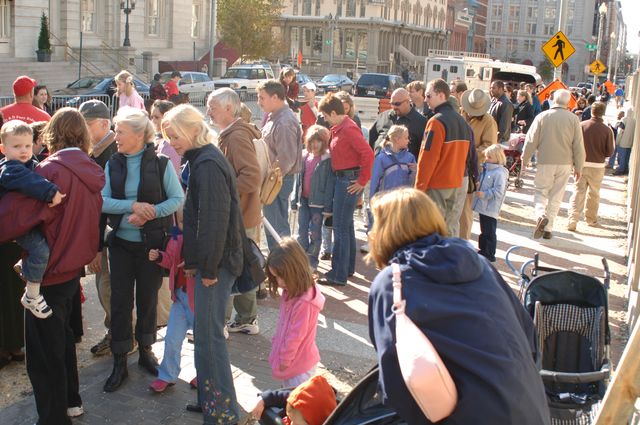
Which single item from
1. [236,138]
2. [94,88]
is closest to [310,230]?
[236,138]

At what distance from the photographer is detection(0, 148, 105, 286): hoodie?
484 centimetres

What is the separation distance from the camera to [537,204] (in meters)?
11.8

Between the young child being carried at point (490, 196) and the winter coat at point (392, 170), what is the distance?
5.50 ft

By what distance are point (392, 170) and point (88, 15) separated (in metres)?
36.9

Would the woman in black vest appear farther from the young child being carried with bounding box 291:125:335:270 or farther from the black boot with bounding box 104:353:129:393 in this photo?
the young child being carried with bounding box 291:125:335:270

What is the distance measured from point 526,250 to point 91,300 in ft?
20.6

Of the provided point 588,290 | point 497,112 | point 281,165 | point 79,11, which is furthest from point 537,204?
point 79,11

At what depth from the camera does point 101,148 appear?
6203 millimetres

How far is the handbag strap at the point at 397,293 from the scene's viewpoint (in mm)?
2884

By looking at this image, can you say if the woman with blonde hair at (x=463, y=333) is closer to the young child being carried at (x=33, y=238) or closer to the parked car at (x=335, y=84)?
the young child being carried at (x=33, y=238)

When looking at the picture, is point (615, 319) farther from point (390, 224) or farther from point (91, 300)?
point (390, 224)

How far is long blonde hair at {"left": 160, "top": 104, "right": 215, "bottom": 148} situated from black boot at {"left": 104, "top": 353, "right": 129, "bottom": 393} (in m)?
1.79

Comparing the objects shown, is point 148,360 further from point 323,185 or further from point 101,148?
point 323,185

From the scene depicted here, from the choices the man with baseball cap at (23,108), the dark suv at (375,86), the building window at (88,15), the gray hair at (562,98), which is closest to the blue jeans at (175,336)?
the man with baseball cap at (23,108)
